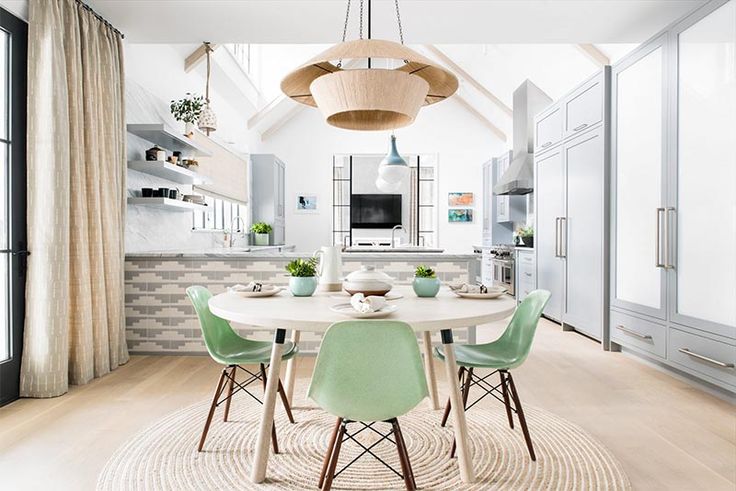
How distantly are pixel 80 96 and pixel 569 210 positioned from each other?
400 centimetres

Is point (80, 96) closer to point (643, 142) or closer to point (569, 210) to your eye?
point (643, 142)

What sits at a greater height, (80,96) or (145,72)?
(145,72)

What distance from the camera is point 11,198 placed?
8.64 ft

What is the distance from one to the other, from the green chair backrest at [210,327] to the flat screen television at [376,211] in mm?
6908

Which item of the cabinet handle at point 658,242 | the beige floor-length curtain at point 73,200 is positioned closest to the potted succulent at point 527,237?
the cabinet handle at point 658,242

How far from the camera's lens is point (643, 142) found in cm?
341

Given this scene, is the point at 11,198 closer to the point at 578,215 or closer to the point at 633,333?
the point at 633,333

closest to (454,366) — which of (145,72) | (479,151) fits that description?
(145,72)

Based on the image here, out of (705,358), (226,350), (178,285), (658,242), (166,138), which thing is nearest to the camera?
(226,350)

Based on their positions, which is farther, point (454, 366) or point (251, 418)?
point (251, 418)

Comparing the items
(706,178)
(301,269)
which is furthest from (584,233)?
(301,269)

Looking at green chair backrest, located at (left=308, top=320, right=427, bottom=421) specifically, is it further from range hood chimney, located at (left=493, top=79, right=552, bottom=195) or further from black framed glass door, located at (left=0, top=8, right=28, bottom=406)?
range hood chimney, located at (left=493, top=79, right=552, bottom=195)

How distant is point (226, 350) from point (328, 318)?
2.86 ft

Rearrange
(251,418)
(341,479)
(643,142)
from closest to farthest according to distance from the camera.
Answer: (341,479) < (251,418) < (643,142)
